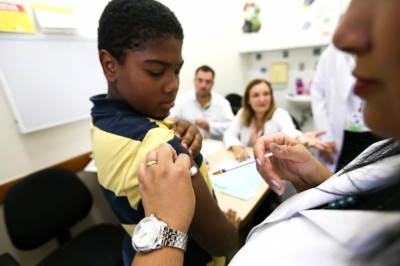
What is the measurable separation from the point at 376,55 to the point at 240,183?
103 cm

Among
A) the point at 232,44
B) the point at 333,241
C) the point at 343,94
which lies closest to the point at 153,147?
the point at 333,241

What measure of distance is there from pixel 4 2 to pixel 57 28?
267mm

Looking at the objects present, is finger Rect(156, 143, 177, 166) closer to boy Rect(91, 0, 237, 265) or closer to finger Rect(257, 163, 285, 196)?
boy Rect(91, 0, 237, 265)

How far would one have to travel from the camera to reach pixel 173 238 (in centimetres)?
40

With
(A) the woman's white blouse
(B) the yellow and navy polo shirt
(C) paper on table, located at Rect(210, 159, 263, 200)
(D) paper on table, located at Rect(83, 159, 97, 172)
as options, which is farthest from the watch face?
(A) the woman's white blouse

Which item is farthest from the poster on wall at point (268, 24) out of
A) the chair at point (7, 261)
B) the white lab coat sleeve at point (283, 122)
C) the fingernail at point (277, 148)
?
the chair at point (7, 261)

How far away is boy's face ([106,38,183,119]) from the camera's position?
1.78 feet

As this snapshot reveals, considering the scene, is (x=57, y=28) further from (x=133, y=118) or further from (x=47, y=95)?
(x=133, y=118)

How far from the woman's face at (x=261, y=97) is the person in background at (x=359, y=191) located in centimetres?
Result: 144

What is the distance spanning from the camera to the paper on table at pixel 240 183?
3.70ft

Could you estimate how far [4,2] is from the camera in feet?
3.86

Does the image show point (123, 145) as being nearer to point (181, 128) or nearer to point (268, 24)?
point (181, 128)

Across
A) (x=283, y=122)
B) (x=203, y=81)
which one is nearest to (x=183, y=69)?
(x=203, y=81)

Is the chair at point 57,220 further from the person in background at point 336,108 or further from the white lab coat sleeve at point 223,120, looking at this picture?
the person in background at point 336,108
